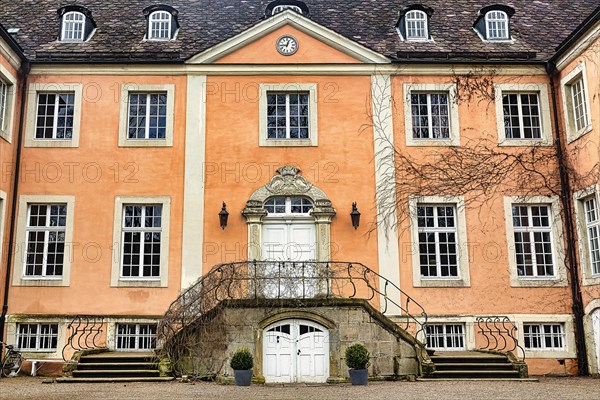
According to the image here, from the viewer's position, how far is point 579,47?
1509cm

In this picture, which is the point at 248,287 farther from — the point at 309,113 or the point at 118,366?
the point at 309,113

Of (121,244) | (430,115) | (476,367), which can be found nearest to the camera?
(476,367)

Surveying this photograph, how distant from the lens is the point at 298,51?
55.1 feet

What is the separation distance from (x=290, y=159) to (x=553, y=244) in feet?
21.8

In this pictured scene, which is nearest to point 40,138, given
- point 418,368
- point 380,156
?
point 380,156

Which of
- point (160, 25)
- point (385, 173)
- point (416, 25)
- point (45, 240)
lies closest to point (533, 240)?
point (385, 173)

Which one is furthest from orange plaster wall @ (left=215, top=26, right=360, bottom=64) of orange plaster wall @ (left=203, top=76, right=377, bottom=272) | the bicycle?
the bicycle

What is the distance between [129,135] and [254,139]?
10.3 feet

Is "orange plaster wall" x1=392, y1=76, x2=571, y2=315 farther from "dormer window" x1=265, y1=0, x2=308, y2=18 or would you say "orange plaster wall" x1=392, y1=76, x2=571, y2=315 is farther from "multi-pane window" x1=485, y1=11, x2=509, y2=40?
"dormer window" x1=265, y1=0, x2=308, y2=18

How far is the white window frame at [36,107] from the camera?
1619cm

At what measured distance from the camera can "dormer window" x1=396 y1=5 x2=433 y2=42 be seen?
17.8 m

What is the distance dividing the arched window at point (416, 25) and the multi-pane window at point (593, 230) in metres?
6.10

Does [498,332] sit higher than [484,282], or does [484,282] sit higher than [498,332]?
[484,282]

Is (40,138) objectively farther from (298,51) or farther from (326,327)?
(326,327)
